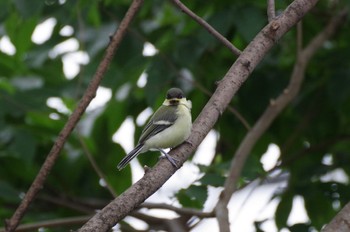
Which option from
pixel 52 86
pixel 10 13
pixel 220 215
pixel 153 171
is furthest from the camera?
pixel 52 86

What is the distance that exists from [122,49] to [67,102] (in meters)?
0.90

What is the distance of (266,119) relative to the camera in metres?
4.01

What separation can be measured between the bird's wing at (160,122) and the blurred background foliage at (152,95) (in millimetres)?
431

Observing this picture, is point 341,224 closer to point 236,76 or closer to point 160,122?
point 236,76

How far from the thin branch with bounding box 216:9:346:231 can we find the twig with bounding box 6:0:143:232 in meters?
0.81

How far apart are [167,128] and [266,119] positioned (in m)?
0.63

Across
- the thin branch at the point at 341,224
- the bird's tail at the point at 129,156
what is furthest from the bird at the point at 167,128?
the thin branch at the point at 341,224

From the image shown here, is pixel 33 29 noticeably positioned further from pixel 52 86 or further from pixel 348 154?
pixel 348 154

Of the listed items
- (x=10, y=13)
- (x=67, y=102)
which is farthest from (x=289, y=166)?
(x=10, y=13)

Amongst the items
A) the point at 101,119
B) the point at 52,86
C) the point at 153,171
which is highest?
the point at 52,86

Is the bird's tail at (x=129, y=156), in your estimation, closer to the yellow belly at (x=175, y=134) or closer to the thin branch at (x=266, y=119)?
the yellow belly at (x=175, y=134)

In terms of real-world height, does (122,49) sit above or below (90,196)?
above

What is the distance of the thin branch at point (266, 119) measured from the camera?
3.45 m

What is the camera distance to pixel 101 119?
16.5ft
